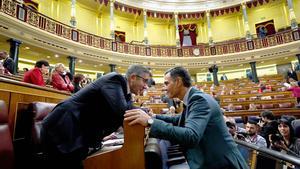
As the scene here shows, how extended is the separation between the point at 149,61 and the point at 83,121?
36.7 ft

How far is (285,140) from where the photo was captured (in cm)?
229

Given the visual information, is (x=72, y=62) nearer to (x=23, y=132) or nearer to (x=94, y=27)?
(x=94, y=27)

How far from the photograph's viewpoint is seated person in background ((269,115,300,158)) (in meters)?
2.09

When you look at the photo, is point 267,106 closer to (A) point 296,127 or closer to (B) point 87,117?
(A) point 296,127

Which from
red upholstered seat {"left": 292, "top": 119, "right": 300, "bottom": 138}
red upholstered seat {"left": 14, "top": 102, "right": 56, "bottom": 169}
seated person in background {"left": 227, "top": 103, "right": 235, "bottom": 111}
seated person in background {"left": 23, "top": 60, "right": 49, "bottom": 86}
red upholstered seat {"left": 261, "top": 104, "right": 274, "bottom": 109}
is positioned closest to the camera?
red upholstered seat {"left": 14, "top": 102, "right": 56, "bottom": 169}

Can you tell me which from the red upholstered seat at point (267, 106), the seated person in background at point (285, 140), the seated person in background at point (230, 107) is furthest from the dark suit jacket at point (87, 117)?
the seated person in background at point (230, 107)

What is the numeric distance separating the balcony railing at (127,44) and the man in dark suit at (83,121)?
7.35 meters

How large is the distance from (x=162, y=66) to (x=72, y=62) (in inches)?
222

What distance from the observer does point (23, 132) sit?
5.46 ft

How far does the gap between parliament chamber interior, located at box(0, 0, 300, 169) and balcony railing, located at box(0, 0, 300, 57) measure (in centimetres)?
5

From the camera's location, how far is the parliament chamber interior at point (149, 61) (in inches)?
61.3

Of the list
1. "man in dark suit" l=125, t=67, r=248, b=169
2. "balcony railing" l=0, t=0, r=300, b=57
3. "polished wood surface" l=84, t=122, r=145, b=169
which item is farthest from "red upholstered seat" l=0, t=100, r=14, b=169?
"balcony railing" l=0, t=0, r=300, b=57

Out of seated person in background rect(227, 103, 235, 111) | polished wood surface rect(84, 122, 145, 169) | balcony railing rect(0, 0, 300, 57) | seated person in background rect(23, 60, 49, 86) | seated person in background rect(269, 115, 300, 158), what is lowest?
seated person in background rect(269, 115, 300, 158)

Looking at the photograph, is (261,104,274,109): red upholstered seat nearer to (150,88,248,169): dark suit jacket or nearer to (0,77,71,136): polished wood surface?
(150,88,248,169): dark suit jacket
